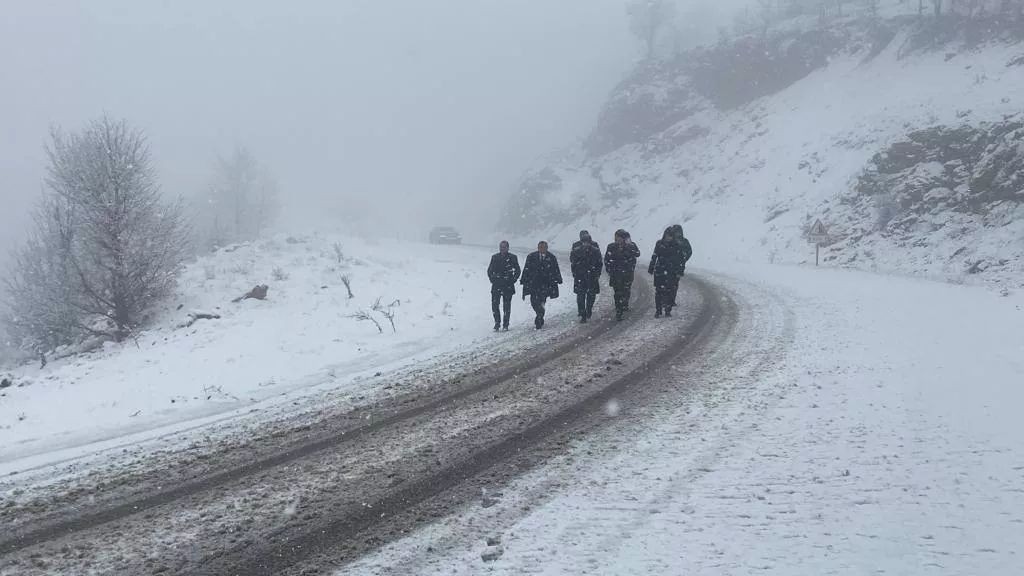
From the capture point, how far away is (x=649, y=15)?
223ft

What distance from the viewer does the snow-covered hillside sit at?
65.8 ft

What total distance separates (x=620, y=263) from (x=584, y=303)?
1143mm

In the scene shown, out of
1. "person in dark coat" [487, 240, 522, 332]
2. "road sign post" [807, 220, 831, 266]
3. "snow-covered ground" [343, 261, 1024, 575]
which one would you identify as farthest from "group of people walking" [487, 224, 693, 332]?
"road sign post" [807, 220, 831, 266]

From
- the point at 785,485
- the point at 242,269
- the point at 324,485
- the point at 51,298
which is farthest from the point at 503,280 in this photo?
the point at 51,298

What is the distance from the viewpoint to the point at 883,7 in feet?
163

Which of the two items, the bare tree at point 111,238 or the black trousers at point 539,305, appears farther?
the bare tree at point 111,238

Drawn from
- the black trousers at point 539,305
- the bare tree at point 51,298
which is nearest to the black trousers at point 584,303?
the black trousers at point 539,305

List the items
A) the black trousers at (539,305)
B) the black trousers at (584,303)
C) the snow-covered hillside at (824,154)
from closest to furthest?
the black trousers at (539,305), the black trousers at (584,303), the snow-covered hillside at (824,154)

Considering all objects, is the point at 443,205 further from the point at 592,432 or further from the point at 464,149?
the point at 592,432

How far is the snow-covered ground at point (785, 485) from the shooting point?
3115 mm

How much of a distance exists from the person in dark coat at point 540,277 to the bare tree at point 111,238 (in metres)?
9.98

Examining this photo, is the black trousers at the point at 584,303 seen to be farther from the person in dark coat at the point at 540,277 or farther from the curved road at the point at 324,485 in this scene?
the curved road at the point at 324,485

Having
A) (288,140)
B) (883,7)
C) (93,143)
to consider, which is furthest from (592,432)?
(288,140)

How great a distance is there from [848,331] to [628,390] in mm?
4805
